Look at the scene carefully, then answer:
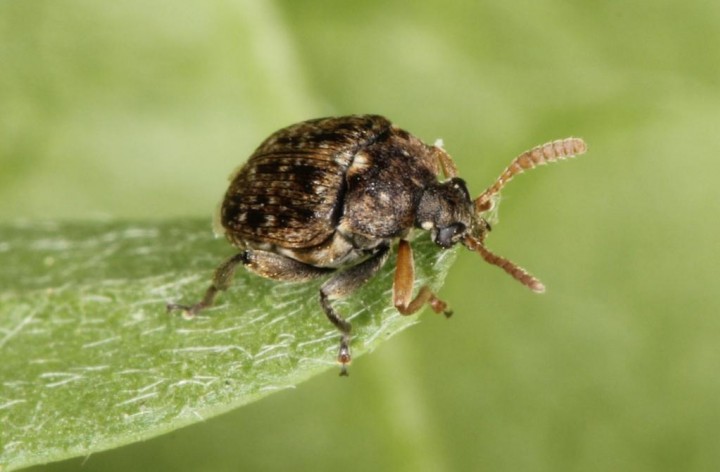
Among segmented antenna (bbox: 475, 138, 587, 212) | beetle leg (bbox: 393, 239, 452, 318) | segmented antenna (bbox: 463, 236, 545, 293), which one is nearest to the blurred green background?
segmented antenna (bbox: 475, 138, 587, 212)

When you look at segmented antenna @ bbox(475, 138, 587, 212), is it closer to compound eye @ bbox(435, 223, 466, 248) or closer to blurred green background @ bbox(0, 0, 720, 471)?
compound eye @ bbox(435, 223, 466, 248)

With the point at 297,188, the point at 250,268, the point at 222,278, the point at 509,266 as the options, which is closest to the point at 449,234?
the point at 509,266

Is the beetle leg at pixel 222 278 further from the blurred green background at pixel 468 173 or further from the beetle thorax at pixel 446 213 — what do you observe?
the blurred green background at pixel 468 173

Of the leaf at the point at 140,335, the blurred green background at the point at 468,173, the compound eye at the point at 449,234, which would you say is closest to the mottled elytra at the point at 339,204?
the compound eye at the point at 449,234

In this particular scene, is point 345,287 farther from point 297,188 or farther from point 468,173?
point 468,173

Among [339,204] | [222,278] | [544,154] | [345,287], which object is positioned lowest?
[222,278]

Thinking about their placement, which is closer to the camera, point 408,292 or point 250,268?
point 408,292
